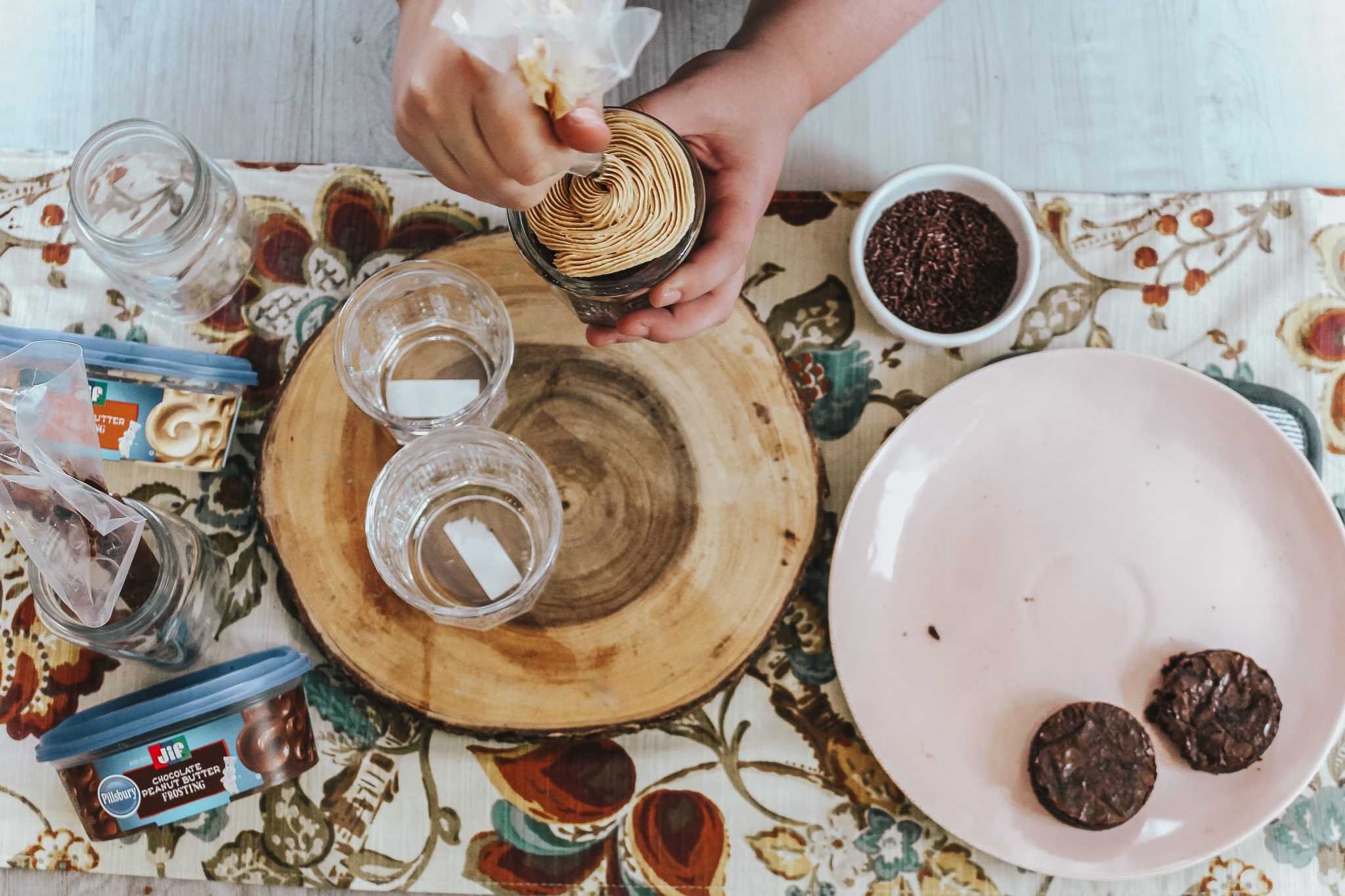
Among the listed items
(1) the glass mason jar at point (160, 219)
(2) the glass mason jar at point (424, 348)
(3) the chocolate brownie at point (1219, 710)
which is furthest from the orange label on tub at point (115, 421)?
(3) the chocolate brownie at point (1219, 710)

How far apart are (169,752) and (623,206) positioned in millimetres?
786

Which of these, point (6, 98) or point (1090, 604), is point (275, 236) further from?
point (1090, 604)

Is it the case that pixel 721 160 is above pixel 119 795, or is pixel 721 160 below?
above

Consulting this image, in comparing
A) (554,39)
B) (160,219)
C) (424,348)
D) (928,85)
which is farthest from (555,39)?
(928,85)

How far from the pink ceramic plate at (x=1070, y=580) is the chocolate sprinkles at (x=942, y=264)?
0.11 meters

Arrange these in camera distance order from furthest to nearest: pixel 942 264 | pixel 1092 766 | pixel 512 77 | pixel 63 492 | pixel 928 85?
pixel 928 85, pixel 942 264, pixel 1092 766, pixel 63 492, pixel 512 77

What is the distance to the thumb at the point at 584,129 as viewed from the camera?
574mm

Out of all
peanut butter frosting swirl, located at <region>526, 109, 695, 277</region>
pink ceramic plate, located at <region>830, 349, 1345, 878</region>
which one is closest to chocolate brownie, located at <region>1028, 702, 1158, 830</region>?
pink ceramic plate, located at <region>830, 349, 1345, 878</region>

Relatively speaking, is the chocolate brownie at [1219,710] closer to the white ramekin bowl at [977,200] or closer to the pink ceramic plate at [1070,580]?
the pink ceramic plate at [1070,580]

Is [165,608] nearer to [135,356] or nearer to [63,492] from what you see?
[63,492]

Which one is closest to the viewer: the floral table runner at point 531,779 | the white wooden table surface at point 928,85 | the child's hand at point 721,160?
the child's hand at point 721,160

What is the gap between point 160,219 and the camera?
1.15 meters

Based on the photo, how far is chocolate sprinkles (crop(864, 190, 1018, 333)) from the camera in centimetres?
114

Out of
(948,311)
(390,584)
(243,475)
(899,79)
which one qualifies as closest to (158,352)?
(243,475)
